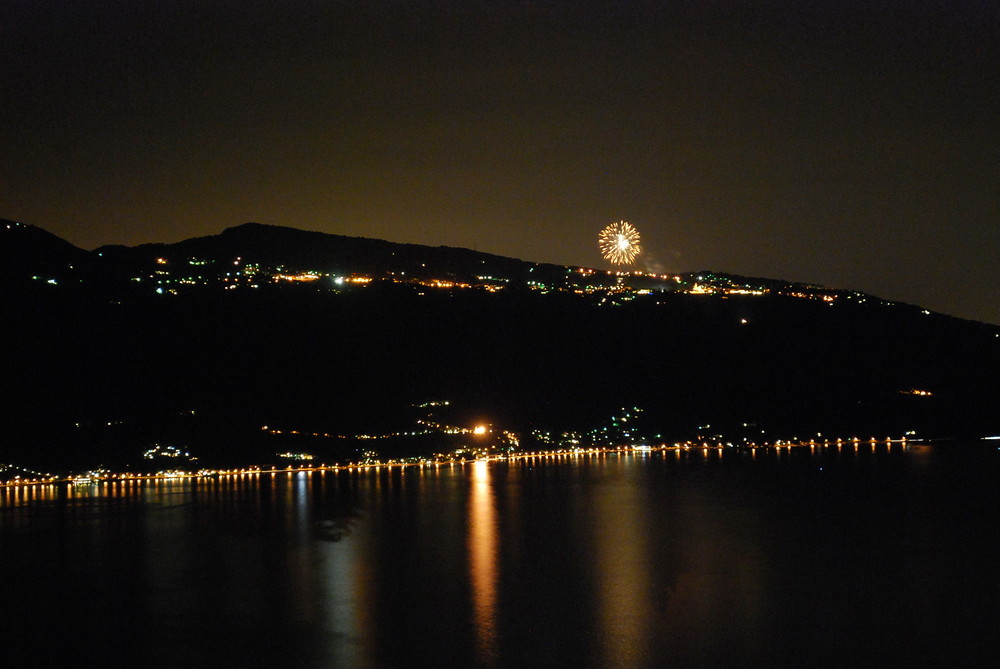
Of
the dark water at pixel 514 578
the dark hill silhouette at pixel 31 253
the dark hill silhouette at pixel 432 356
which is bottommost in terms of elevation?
the dark water at pixel 514 578

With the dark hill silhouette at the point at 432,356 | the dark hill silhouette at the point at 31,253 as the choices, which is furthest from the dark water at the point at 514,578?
the dark hill silhouette at the point at 31,253

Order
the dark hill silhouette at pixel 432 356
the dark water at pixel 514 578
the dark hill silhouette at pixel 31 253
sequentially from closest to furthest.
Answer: the dark water at pixel 514 578 → the dark hill silhouette at pixel 432 356 → the dark hill silhouette at pixel 31 253

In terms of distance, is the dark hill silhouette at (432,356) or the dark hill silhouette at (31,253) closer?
the dark hill silhouette at (432,356)

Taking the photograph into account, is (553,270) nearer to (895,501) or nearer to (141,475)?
(141,475)

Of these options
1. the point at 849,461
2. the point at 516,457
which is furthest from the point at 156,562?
the point at 516,457

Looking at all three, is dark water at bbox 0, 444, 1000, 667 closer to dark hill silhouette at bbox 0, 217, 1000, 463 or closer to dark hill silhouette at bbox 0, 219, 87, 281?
dark hill silhouette at bbox 0, 217, 1000, 463

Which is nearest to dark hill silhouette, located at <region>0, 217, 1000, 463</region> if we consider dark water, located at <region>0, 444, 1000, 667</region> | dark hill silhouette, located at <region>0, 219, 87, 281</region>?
dark hill silhouette, located at <region>0, 219, 87, 281</region>

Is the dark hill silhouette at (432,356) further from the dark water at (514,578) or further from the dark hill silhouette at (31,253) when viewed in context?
the dark water at (514,578)

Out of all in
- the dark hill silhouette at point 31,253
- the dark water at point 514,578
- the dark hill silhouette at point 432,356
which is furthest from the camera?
the dark hill silhouette at point 31,253
